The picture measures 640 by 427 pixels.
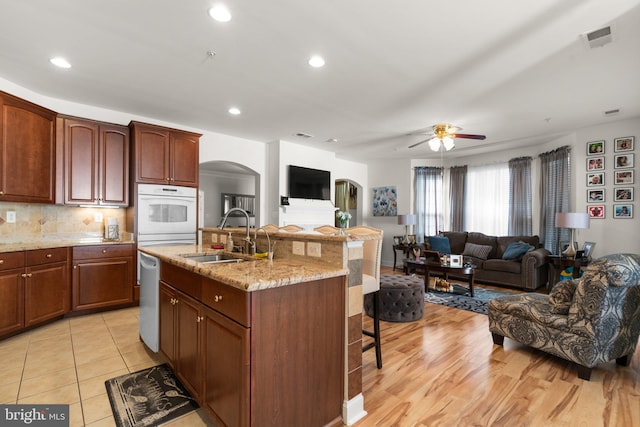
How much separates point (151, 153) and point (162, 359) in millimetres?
2621

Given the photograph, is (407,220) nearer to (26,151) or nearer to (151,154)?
(151,154)

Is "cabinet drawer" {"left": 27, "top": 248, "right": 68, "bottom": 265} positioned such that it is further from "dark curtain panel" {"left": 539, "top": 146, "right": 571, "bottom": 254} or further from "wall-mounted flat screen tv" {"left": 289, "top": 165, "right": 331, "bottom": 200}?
"dark curtain panel" {"left": 539, "top": 146, "right": 571, "bottom": 254}

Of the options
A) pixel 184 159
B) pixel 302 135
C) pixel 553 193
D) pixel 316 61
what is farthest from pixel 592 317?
pixel 184 159

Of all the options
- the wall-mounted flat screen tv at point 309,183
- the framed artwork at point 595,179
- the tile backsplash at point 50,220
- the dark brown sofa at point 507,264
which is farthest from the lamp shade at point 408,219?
the tile backsplash at point 50,220

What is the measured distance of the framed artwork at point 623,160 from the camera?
4.42 meters

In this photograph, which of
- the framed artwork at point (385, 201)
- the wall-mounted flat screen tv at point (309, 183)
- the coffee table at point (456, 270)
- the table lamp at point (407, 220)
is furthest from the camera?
the framed artwork at point (385, 201)

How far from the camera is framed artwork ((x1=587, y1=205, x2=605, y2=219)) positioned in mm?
4688

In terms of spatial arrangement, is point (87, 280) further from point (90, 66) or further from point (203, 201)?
point (203, 201)

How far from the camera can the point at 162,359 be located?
259 centimetres

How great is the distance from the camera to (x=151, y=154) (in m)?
4.02

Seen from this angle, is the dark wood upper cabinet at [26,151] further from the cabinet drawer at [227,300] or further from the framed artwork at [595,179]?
the framed artwork at [595,179]

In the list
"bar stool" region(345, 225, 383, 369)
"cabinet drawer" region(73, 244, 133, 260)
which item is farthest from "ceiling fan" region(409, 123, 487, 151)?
"cabinet drawer" region(73, 244, 133, 260)

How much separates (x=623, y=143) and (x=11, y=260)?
7674mm

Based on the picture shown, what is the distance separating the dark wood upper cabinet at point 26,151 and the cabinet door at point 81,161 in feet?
0.44
